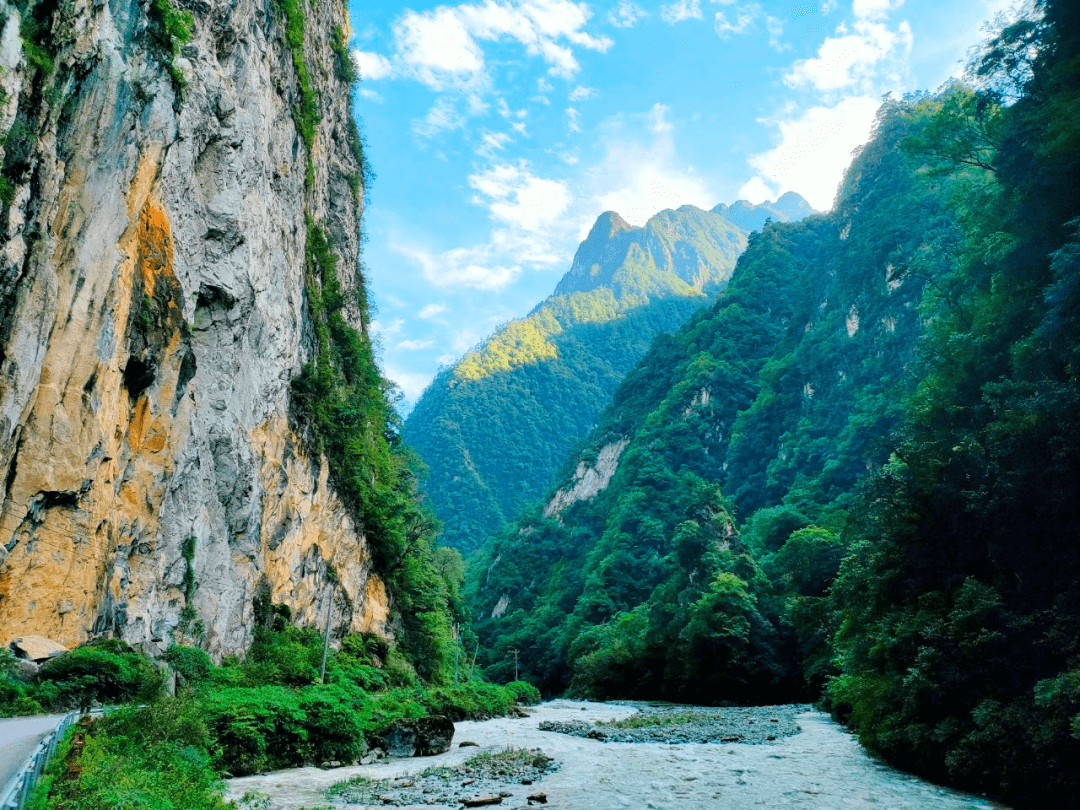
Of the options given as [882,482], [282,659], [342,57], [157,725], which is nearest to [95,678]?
[157,725]

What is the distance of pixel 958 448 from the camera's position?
576 inches

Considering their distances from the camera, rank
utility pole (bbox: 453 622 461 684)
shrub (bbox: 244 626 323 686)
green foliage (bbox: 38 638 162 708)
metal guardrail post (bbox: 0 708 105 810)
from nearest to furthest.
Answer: metal guardrail post (bbox: 0 708 105 810)
green foliage (bbox: 38 638 162 708)
shrub (bbox: 244 626 323 686)
utility pole (bbox: 453 622 461 684)

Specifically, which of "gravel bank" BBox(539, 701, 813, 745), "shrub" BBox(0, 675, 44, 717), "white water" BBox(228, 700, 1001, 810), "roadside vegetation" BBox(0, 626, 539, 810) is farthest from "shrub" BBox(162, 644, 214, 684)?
"gravel bank" BBox(539, 701, 813, 745)

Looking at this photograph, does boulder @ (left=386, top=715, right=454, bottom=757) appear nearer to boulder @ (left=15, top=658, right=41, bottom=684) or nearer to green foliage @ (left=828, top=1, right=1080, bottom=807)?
boulder @ (left=15, top=658, right=41, bottom=684)

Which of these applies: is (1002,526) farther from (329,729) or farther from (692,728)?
(692,728)

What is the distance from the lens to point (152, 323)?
55.9ft

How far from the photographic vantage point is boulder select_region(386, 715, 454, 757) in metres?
18.6

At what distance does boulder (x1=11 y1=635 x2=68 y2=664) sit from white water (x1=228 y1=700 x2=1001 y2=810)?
13.4ft

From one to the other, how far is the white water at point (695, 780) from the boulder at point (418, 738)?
0.53 meters

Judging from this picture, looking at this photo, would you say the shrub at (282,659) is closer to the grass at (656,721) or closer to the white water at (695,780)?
the white water at (695,780)

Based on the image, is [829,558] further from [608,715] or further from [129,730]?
[129,730]

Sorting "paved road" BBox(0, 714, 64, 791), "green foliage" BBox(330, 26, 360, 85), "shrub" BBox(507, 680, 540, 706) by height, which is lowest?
"shrub" BBox(507, 680, 540, 706)

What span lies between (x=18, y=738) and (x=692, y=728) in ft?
82.5

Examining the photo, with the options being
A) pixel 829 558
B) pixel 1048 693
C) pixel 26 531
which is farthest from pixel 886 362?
pixel 26 531
